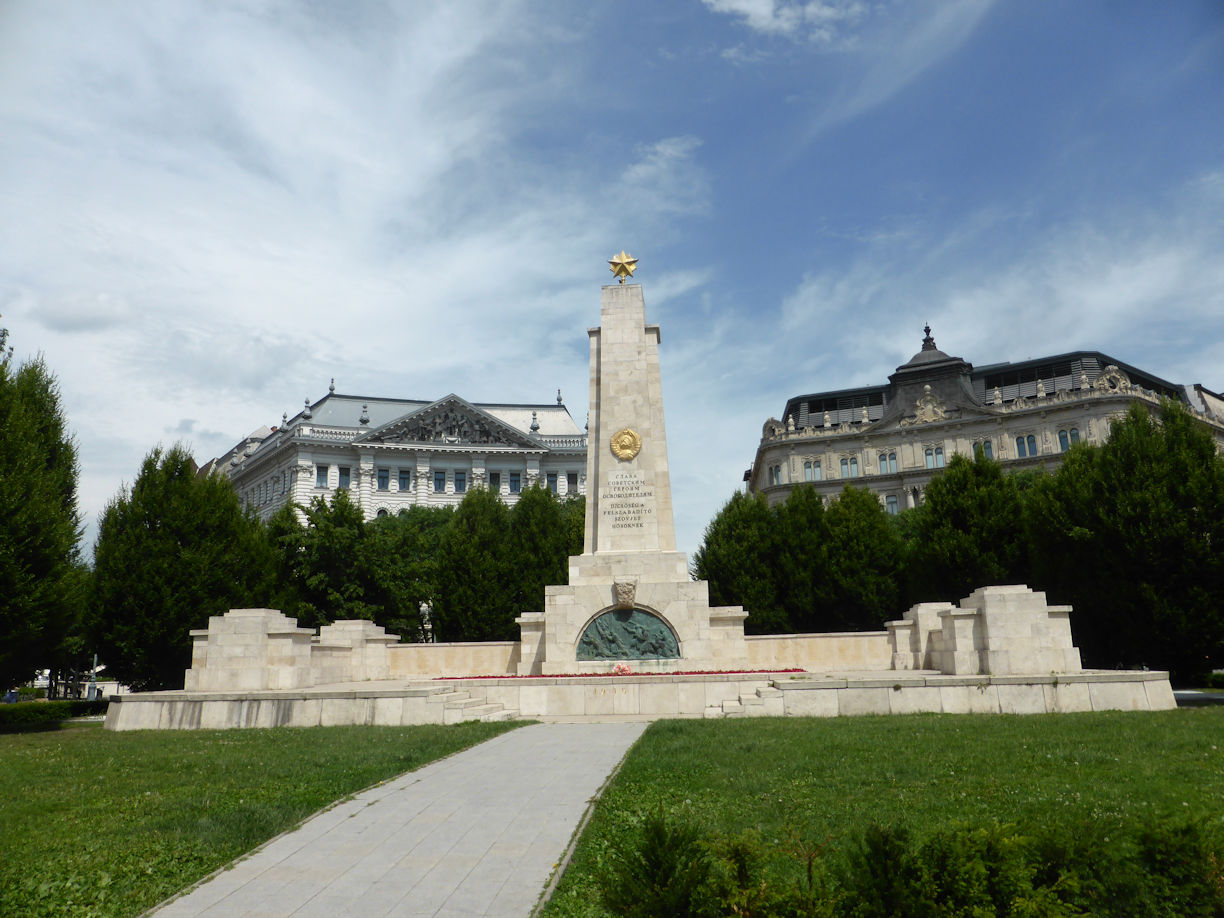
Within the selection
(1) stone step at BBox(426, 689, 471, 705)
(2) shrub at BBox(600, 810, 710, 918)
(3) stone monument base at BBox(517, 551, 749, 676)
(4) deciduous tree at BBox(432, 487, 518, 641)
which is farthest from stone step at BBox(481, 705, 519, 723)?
(4) deciduous tree at BBox(432, 487, 518, 641)

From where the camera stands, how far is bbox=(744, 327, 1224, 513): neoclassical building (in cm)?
6950

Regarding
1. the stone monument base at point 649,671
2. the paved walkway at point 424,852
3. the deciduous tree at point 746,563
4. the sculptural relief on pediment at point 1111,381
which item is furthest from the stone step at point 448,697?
the sculptural relief on pediment at point 1111,381

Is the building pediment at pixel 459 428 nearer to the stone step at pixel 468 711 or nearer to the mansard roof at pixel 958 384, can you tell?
the mansard roof at pixel 958 384

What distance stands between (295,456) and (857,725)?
71483 millimetres

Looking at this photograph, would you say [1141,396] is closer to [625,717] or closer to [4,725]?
[625,717]

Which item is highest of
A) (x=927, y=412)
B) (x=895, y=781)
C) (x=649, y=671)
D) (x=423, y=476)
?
(x=927, y=412)

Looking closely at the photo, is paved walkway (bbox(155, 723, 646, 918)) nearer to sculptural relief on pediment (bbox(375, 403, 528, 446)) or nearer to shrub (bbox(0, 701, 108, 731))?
shrub (bbox(0, 701, 108, 731))

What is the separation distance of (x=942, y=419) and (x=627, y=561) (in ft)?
191

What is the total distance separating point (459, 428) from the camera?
82.7 m

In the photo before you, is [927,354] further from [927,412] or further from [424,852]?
[424,852]

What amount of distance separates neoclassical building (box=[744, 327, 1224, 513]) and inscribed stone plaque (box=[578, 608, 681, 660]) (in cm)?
5067

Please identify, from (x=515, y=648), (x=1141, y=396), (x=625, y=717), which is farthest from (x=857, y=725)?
(x=1141, y=396)

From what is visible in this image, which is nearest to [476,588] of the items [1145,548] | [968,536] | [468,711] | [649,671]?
[649,671]

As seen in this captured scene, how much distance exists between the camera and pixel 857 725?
47.9ft
